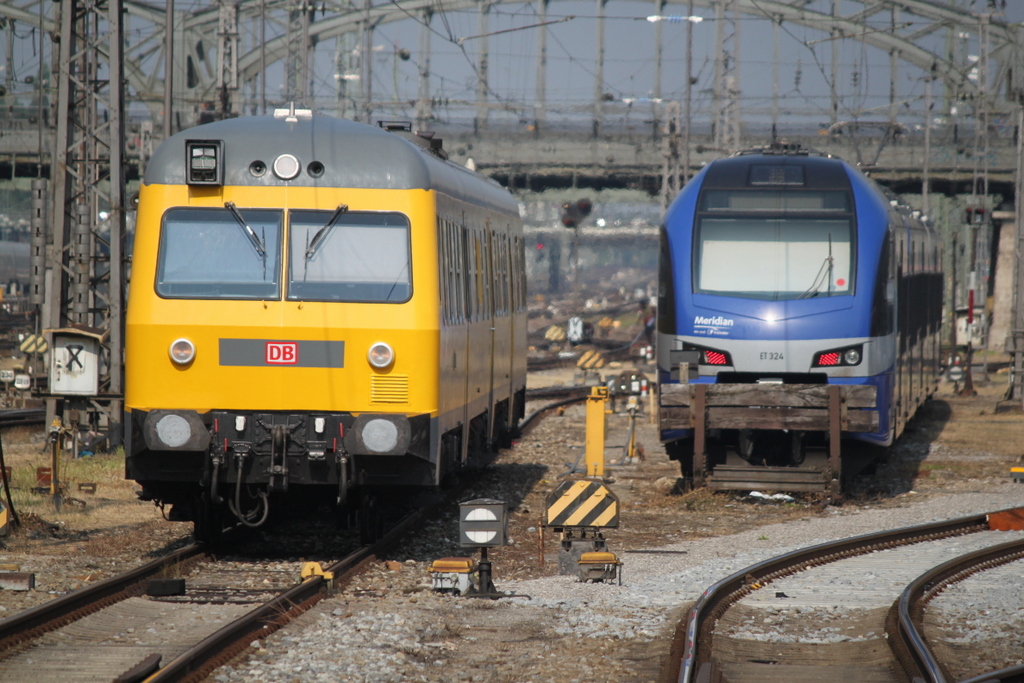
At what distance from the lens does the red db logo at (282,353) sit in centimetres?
1032

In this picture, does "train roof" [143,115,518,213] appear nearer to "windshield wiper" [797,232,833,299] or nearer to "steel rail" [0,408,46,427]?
"windshield wiper" [797,232,833,299]

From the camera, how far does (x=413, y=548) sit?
38.9 feet

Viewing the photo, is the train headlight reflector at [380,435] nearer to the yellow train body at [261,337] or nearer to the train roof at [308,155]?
the yellow train body at [261,337]

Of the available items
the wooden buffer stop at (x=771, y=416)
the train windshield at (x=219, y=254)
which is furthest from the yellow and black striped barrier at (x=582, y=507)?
the wooden buffer stop at (x=771, y=416)

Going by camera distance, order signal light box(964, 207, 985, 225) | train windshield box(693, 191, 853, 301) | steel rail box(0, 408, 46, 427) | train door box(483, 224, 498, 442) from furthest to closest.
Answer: signal light box(964, 207, 985, 225)
steel rail box(0, 408, 46, 427)
train windshield box(693, 191, 853, 301)
train door box(483, 224, 498, 442)

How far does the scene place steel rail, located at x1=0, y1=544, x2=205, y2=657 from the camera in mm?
7750

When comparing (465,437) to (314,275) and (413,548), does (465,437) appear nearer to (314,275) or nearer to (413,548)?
(413,548)

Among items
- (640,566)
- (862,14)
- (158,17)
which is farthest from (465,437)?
(158,17)

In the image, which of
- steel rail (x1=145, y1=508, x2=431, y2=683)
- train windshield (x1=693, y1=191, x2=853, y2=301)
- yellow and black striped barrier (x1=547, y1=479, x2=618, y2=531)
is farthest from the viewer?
train windshield (x1=693, y1=191, x2=853, y2=301)

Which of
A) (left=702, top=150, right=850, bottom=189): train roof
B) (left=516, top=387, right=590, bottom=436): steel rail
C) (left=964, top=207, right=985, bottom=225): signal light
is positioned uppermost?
(left=964, top=207, right=985, bottom=225): signal light

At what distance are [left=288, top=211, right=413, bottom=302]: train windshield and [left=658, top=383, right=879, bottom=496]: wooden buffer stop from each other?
17.4ft

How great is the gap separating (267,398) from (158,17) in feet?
181

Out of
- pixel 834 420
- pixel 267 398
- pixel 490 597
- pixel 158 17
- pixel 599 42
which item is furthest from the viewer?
pixel 599 42

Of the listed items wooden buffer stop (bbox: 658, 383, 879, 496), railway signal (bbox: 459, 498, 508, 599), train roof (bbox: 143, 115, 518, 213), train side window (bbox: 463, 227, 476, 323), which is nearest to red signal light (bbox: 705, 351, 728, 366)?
wooden buffer stop (bbox: 658, 383, 879, 496)
